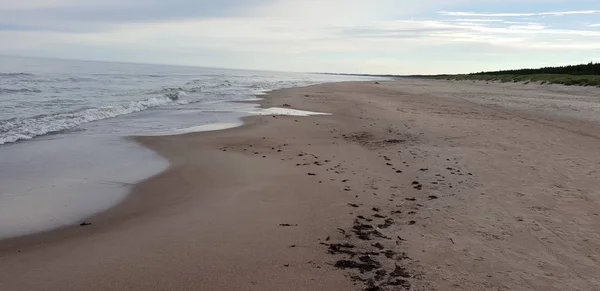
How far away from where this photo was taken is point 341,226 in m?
4.89

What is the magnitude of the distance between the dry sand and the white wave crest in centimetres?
414

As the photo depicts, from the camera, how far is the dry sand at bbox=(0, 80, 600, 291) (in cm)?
369

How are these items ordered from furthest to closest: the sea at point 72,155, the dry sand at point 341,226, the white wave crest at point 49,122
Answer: the white wave crest at point 49,122
the sea at point 72,155
the dry sand at point 341,226

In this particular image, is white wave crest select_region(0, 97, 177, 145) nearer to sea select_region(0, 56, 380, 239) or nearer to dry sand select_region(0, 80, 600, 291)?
sea select_region(0, 56, 380, 239)

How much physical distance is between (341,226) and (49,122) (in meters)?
11.5

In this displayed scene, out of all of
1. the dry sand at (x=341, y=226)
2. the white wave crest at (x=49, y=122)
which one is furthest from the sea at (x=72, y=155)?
the dry sand at (x=341, y=226)

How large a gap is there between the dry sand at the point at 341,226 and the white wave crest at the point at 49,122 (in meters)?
4.14

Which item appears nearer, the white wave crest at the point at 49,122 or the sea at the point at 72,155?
the sea at the point at 72,155

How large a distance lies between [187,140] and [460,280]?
324 inches

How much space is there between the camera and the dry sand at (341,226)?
3.69 metres

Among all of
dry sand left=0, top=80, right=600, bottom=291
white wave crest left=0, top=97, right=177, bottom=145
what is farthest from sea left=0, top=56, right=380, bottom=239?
dry sand left=0, top=80, right=600, bottom=291

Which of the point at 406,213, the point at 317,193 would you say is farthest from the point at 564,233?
the point at 317,193

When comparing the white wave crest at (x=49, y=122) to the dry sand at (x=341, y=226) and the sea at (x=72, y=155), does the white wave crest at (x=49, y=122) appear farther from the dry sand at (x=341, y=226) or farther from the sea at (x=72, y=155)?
the dry sand at (x=341, y=226)

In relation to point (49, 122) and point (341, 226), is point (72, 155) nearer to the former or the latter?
point (49, 122)
